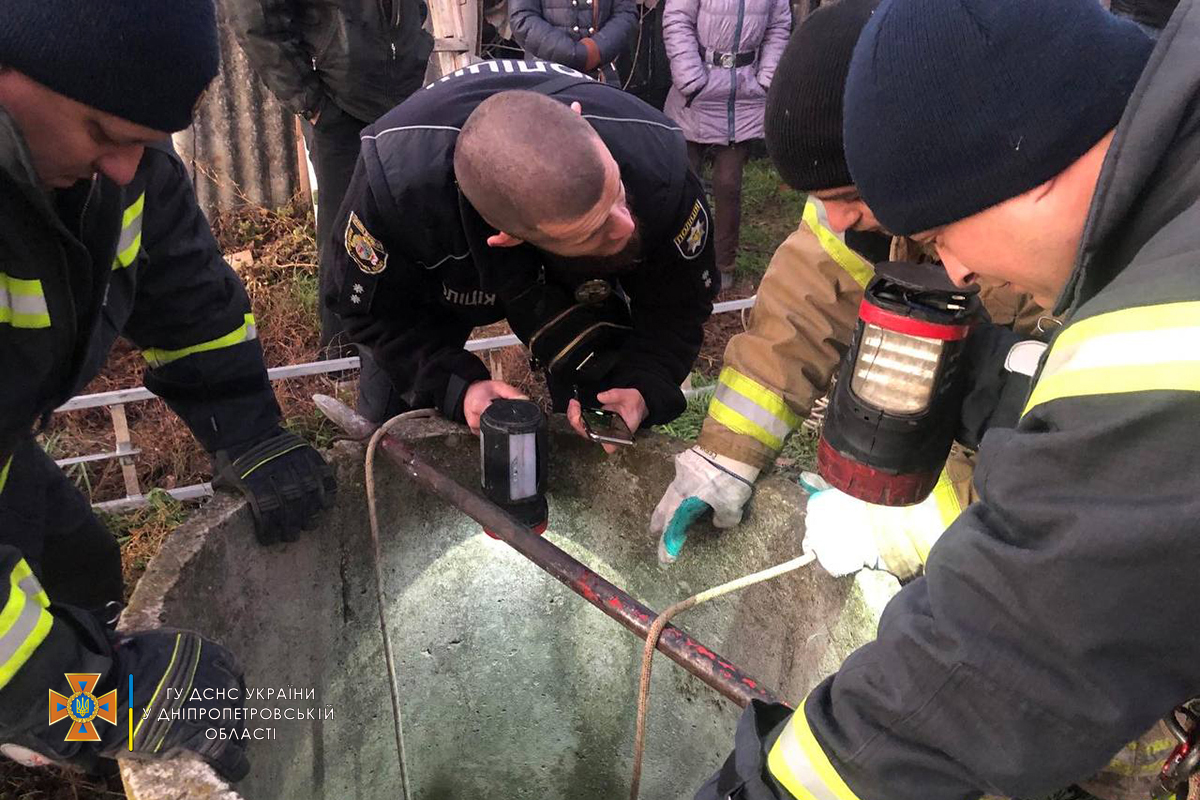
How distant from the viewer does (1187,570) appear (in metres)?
0.69

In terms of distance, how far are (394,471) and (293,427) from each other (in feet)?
4.23

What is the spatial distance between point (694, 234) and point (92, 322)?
4.42 feet

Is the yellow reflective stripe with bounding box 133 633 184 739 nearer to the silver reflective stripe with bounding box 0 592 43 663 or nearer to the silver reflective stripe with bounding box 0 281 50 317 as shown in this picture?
the silver reflective stripe with bounding box 0 592 43 663

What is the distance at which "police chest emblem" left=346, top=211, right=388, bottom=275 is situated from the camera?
6.59ft

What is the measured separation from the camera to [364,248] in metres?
2.02

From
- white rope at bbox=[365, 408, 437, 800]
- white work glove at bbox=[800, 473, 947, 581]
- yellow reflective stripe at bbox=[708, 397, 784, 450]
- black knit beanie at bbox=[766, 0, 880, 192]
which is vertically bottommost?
white rope at bbox=[365, 408, 437, 800]

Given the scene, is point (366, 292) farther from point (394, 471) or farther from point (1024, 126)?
point (1024, 126)

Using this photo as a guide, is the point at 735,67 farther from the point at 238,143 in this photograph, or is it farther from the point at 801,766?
the point at 801,766

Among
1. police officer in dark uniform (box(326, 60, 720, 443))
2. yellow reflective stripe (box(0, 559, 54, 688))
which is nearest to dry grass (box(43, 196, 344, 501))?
police officer in dark uniform (box(326, 60, 720, 443))

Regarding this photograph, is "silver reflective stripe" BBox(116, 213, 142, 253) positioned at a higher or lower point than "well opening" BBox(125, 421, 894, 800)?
higher

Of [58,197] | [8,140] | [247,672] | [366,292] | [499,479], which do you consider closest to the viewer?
[8,140]

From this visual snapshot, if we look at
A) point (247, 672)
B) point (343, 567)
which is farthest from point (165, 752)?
point (343, 567)

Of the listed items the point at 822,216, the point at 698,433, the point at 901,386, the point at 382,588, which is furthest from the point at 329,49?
the point at 901,386

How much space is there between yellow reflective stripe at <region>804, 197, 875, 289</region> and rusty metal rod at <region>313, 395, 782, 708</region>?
32.2 inches
